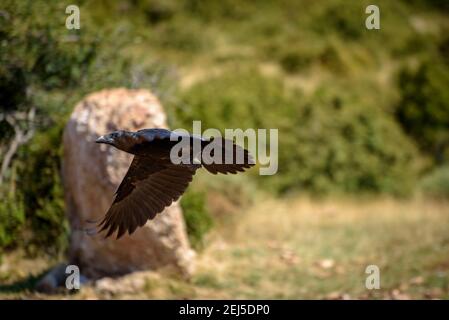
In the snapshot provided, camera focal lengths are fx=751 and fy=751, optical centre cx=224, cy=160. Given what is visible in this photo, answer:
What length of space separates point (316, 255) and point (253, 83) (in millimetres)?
7040

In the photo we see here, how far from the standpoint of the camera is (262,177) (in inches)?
542

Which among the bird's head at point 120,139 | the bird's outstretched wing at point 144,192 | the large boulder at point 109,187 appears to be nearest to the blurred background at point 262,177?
the large boulder at point 109,187

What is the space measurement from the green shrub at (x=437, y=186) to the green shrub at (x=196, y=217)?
610cm

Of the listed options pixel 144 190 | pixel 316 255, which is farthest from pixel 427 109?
pixel 144 190

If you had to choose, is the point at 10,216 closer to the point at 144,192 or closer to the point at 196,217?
the point at 196,217

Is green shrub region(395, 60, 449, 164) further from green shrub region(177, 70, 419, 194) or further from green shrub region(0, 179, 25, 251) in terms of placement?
green shrub region(0, 179, 25, 251)

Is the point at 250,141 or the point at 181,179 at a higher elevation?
the point at 250,141

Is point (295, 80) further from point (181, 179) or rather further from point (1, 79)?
point (181, 179)

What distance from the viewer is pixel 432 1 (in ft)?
104

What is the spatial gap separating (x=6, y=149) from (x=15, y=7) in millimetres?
1710

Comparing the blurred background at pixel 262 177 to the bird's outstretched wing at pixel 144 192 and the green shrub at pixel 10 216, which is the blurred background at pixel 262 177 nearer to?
the green shrub at pixel 10 216

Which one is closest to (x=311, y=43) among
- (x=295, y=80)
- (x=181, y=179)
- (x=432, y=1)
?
(x=295, y=80)

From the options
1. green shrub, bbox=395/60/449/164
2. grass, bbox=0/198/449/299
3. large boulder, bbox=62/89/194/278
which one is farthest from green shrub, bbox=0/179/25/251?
green shrub, bbox=395/60/449/164

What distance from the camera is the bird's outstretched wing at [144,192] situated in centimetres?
618
